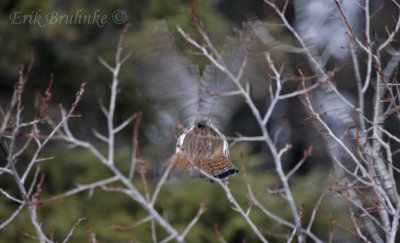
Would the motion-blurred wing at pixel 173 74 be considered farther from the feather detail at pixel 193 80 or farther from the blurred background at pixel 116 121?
the blurred background at pixel 116 121

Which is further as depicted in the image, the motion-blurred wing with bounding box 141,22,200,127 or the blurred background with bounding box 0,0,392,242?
the blurred background with bounding box 0,0,392,242

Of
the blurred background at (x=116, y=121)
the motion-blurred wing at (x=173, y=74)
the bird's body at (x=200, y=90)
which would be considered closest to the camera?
the bird's body at (x=200, y=90)

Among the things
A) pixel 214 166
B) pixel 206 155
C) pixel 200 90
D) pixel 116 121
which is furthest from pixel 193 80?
pixel 116 121

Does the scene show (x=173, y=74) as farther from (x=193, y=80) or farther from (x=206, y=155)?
(x=206, y=155)

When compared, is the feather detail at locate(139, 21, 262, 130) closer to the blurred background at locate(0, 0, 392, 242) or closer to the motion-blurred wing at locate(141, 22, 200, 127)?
the motion-blurred wing at locate(141, 22, 200, 127)

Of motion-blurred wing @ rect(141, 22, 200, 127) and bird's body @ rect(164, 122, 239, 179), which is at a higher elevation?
motion-blurred wing @ rect(141, 22, 200, 127)

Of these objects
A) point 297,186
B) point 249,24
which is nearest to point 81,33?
point 297,186

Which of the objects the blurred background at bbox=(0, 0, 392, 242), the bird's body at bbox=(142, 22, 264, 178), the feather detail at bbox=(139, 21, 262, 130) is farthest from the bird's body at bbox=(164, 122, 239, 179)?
the blurred background at bbox=(0, 0, 392, 242)

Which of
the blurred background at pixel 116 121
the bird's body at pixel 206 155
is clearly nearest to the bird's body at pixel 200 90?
the bird's body at pixel 206 155

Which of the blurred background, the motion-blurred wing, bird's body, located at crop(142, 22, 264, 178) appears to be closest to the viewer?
bird's body, located at crop(142, 22, 264, 178)

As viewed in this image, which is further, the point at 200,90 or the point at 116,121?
the point at 116,121

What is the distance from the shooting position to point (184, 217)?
607 centimetres

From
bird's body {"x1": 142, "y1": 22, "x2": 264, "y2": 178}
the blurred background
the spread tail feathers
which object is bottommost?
the blurred background

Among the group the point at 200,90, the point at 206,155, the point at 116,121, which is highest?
the point at 200,90
